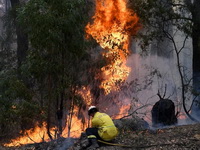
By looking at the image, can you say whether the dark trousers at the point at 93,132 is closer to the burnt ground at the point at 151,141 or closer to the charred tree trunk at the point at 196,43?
the burnt ground at the point at 151,141

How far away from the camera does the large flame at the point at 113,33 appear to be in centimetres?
1575

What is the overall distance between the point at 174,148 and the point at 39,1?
20.8 ft

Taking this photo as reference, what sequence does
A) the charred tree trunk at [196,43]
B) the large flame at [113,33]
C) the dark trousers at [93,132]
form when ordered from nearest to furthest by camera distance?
the dark trousers at [93,132], the large flame at [113,33], the charred tree trunk at [196,43]

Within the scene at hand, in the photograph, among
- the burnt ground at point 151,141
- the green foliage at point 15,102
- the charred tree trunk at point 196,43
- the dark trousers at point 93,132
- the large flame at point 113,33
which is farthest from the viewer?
the charred tree trunk at point 196,43

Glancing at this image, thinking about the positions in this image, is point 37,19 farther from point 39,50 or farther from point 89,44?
point 89,44

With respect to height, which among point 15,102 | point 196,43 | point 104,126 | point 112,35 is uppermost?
point 112,35

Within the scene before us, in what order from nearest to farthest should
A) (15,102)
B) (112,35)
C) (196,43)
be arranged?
(15,102) < (112,35) < (196,43)

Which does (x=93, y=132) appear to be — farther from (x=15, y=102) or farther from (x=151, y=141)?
(x=15, y=102)

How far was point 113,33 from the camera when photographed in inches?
652

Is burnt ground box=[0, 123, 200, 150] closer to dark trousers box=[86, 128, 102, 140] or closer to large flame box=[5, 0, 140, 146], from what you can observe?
dark trousers box=[86, 128, 102, 140]

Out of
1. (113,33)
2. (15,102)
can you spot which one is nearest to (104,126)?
(15,102)

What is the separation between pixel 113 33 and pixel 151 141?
24.7 feet

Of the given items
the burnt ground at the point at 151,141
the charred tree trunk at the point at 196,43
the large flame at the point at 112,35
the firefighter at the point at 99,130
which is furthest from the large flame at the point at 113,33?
the firefighter at the point at 99,130

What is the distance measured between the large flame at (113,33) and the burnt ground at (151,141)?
4.65 m
